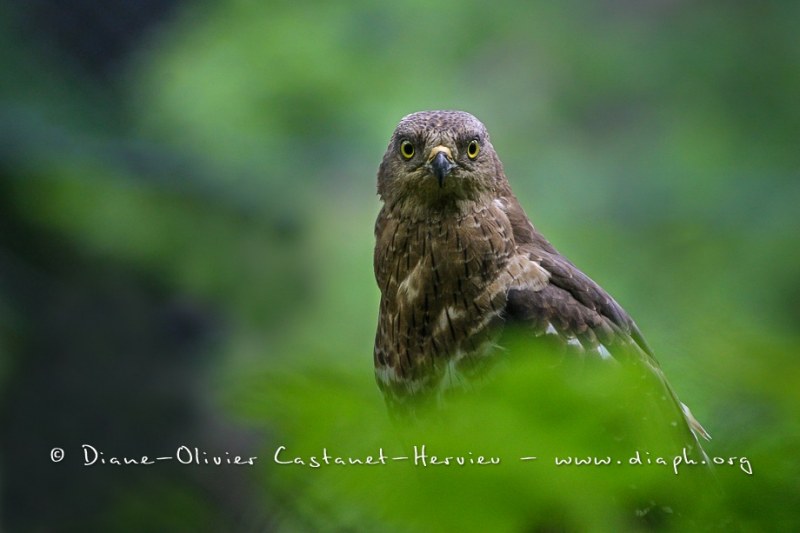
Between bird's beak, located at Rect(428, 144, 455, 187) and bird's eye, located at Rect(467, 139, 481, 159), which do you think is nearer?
bird's beak, located at Rect(428, 144, 455, 187)

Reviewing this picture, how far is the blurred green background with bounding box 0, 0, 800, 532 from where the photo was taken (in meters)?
3.86

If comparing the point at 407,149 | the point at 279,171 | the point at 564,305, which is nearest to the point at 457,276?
the point at 564,305

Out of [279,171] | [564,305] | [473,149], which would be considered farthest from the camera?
[279,171]

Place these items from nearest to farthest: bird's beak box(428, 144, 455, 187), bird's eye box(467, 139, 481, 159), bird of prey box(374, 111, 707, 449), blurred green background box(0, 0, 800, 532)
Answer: bird of prey box(374, 111, 707, 449)
bird's beak box(428, 144, 455, 187)
bird's eye box(467, 139, 481, 159)
blurred green background box(0, 0, 800, 532)

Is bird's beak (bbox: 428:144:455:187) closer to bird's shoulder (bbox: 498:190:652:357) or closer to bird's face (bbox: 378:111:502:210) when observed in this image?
bird's face (bbox: 378:111:502:210)

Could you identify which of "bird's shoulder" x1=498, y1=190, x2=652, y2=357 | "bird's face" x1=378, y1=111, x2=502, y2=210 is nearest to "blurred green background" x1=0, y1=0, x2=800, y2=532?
"bird's shoulder" x1=498, y1=190, x2=652, y2=357

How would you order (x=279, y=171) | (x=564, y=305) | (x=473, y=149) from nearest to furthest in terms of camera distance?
(x=564, y=305)
(x=473, y=149)
(x=279, y=171)

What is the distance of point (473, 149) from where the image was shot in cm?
267

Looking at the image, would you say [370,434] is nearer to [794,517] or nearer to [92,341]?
[794,517]

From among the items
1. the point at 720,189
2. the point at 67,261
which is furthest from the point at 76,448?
the point at 720,189

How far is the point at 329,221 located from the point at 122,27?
208cm

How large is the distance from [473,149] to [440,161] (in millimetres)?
161

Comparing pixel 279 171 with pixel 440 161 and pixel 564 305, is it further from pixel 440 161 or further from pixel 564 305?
pixel 564 305

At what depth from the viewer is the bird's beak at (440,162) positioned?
254cm
